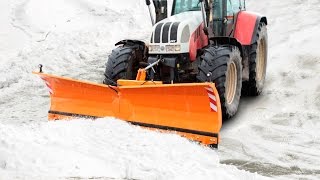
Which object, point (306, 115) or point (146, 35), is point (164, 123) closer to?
point (306, 115)

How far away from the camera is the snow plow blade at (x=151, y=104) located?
5.64 meters

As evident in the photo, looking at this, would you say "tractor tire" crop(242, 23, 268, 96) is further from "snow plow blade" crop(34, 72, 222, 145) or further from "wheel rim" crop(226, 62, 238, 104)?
"snow plow blade" crop(34, 72, 222, 145)

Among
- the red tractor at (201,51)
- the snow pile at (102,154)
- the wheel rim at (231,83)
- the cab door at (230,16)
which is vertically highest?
the cab door at (230,16)

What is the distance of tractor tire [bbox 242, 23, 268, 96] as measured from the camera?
774 cm

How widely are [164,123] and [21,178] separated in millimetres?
2621

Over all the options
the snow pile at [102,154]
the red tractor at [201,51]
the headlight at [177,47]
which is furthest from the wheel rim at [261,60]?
the snow pile at [102,154]

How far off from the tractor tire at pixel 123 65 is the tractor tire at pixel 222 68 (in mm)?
1264

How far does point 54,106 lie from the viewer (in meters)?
6.88

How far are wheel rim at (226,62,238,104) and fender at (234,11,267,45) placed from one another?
88cm

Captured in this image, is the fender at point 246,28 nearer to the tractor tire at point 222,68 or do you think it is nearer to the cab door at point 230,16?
the cab door at point 230,16

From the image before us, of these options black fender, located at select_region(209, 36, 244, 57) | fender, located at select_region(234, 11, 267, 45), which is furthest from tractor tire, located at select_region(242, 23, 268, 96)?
black fender, located at select_region(209, 36, 244, 57)

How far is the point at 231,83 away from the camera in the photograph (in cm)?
696

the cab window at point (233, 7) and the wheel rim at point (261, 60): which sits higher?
the cab window at point (233, 7)

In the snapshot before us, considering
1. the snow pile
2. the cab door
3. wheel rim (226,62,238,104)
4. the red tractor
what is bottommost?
the snow pile
